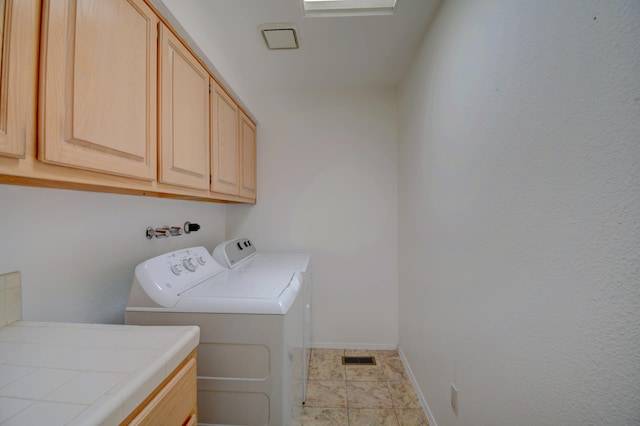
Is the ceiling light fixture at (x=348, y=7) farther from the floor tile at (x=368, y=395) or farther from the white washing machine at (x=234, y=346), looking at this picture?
the floor tile at (x=368, y=395)

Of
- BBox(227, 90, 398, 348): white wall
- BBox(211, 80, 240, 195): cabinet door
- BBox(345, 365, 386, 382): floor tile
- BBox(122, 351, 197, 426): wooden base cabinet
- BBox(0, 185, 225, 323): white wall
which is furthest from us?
BBox(227, 90, 398, 348): white wall

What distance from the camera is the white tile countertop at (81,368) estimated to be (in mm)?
508

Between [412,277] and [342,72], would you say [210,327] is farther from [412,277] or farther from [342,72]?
[342,72]

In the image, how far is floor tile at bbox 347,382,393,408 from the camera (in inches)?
71.2

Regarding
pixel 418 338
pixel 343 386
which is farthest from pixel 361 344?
pixel 418 338

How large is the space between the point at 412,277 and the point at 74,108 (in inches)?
84.2

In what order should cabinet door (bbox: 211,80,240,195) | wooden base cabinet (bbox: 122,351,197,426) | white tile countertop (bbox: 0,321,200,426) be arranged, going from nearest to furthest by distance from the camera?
white tile countertop (bbox: 0,321,200,426), wooden base cabinet (bbox: 122,351,197,426), cabinet door (bbox: 211,80,240,195)

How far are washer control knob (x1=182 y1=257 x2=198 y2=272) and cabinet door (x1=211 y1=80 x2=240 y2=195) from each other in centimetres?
44

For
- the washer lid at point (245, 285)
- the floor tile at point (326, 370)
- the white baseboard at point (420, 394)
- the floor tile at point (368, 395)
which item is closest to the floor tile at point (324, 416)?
the floor tile at point (368, 395)

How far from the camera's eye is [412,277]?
2078 millimetres

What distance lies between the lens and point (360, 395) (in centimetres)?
190

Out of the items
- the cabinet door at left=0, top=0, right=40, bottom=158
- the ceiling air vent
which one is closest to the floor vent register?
the cabinet door at left=0, top=0, right=40, bottom=158

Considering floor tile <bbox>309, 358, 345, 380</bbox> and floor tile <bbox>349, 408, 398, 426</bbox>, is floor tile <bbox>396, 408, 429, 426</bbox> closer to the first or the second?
floor tile <bbox>349, 408, 398, 426</bbox>

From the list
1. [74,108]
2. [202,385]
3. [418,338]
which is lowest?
[418,338]
